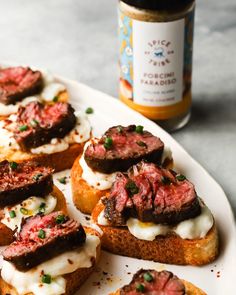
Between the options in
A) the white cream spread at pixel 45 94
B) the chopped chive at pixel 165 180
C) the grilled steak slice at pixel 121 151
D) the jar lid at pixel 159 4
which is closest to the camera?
the chopped chive at pixel 165 180

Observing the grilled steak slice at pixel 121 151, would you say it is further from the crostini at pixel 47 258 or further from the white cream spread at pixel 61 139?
the crostini at pixel 47 258


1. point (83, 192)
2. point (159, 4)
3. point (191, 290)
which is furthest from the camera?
point (159, 4)

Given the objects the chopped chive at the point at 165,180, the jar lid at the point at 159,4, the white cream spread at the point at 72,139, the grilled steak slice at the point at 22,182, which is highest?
the jar lid at the point at 159,4

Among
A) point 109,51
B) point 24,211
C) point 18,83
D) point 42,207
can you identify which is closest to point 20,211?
point 24,211

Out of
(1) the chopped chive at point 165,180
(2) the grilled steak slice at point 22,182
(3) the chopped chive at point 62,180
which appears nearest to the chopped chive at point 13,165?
(2) the grilled steak slice at point 22,182

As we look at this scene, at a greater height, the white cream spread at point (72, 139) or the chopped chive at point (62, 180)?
the white cream spread at point (72, 139)

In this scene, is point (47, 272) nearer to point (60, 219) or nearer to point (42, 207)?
point (60, 219)

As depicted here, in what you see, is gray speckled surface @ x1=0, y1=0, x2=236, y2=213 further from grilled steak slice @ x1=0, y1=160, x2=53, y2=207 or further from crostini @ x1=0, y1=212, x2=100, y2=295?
crostini @ x1=0, y1=212, x2=100, y2=295

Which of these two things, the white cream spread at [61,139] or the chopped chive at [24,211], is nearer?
the chopped chive at [24,211]
